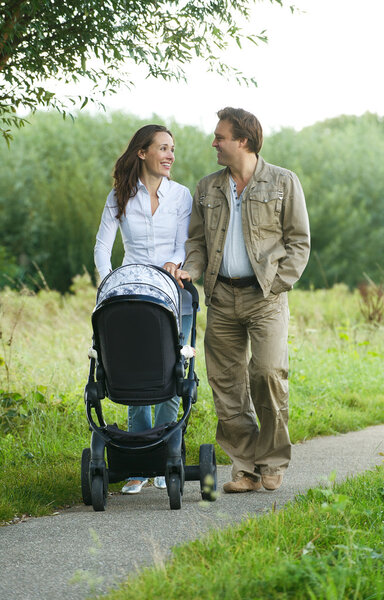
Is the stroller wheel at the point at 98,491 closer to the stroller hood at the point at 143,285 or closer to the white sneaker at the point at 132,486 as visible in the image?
the white sneaker at the point at 132,486

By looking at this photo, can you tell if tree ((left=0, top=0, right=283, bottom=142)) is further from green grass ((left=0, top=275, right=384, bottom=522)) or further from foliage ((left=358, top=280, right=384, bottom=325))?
foliage ((left=358, top=280, right=384, bottom=325))

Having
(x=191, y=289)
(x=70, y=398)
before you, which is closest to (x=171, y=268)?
(x=191, y=289)

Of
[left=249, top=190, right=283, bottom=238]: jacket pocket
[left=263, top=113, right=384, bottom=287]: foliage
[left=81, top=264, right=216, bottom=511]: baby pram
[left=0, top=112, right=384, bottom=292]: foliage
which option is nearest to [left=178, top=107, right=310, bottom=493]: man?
[left=249, top=190, right=283, bottom=238]: jacket pocket

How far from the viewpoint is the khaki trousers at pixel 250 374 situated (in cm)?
491

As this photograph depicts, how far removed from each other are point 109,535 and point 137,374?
91cm

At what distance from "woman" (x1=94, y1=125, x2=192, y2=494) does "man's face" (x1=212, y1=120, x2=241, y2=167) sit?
317 millimetres

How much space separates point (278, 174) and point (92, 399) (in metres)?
1.88

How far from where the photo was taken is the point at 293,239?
496 centimetres

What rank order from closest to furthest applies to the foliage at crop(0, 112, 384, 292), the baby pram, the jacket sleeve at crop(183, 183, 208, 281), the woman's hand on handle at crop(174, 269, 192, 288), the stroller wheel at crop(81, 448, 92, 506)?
the baby pram, the stroller wheel at crop(81, 448, 92, 506), the woman's hand on handle at crop(174, 269, 192, 288), the jacket sleeve at crop(183, 183, 208, 281), the foliage at crop(0, 112, 384, 292)

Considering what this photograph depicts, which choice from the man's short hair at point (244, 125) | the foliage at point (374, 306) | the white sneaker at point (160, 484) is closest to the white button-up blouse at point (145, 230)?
the man's short hair at point (244, 125)

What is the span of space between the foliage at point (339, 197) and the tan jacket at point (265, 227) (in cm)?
1996

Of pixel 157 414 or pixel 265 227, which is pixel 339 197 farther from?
pixel 157 414

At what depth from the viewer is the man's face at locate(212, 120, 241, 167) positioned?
4957 mm

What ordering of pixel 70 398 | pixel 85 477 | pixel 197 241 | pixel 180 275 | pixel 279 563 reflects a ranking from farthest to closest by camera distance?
pixel 70 398
pixel 197 241
pixel 180 275
pixel 85 477
pixel 279 563
